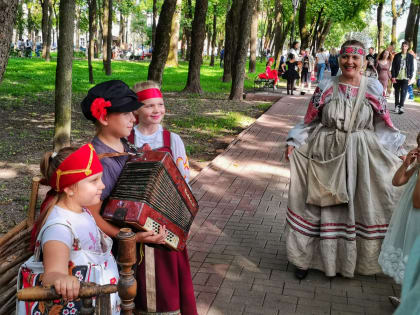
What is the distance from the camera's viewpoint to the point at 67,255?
2307 millimetres

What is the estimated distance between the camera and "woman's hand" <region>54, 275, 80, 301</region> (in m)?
1.99

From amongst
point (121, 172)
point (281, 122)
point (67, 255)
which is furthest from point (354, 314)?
point (281, 122)

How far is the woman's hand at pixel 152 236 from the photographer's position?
257cm

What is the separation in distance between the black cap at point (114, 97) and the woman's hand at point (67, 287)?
1.13 m

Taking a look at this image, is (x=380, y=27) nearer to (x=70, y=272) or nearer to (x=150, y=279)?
(x=150, y=279)

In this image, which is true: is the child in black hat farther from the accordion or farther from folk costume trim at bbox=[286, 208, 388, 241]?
folk costume trim at bbox=[286, 208, 388, 241]

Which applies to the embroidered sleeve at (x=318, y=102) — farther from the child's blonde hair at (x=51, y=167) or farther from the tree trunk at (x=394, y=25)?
the tree trunk at (x=394, y=25)

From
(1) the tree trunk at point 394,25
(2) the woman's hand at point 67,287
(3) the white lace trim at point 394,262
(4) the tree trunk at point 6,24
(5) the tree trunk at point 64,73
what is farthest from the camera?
(1) the tree trunk at point 394,25

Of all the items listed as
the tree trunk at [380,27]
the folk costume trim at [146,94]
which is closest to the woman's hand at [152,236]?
the folk costume trim at [146,94]

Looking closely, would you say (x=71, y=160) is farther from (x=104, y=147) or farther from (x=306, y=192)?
(x=306, y=192)

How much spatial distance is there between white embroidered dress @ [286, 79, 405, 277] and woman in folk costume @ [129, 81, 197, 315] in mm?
1644

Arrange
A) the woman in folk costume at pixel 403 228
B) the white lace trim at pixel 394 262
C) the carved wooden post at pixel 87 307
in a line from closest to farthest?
the carved wooden post at pixel 87 307 < the woman in folk costume at pixel 403 228 < the white lace trim at pixel 394 262

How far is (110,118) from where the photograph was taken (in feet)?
9.55

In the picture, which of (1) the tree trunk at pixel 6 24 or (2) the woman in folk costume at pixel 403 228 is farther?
(1) the tree trunk at pixel 6 24
